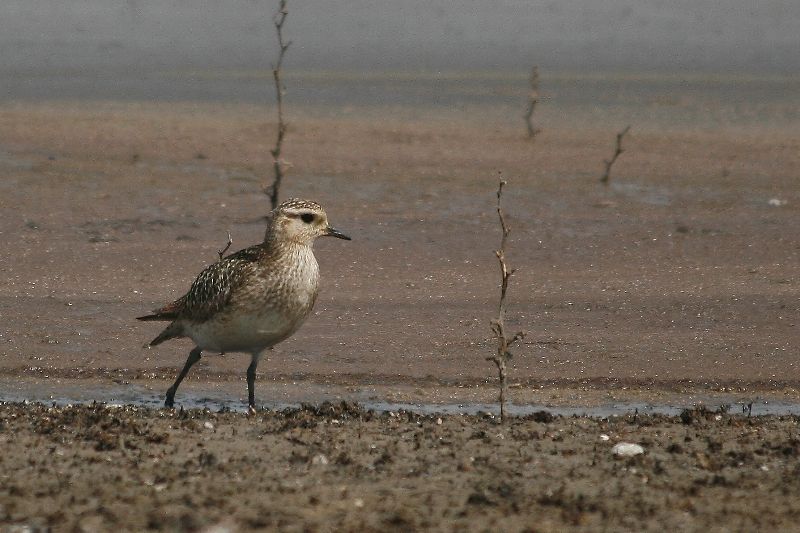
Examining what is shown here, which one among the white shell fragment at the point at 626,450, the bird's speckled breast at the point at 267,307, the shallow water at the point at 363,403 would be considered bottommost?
the shallow water at the point at 363,403

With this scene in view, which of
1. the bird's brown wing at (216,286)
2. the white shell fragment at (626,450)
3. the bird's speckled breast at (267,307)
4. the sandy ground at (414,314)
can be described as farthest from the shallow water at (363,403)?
the white shell fragment at (626,450)

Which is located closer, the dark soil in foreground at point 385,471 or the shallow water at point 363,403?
the dark soil in foreground at point 385,471

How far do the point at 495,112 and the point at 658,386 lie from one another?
44.0ft

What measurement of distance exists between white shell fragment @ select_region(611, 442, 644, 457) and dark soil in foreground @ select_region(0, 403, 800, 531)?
0.06 m

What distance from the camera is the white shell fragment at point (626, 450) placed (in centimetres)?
850

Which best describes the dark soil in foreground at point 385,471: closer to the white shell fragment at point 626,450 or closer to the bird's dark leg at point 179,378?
the white shell fragment at point 626,450

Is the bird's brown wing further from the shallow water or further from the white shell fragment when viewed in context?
the white shell fragment

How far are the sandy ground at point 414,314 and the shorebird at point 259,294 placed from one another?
55 cm

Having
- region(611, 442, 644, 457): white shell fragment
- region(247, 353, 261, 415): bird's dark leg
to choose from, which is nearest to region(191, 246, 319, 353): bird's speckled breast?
region(247, 353, 261, 415): bird's dark leg

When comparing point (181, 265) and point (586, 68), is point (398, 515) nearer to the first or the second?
point (181, 265)

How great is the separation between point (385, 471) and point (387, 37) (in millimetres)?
25678

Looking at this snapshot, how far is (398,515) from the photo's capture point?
7.32 metres

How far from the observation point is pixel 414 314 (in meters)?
12.8

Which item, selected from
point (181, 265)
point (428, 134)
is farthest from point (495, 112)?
point (181, 265)
